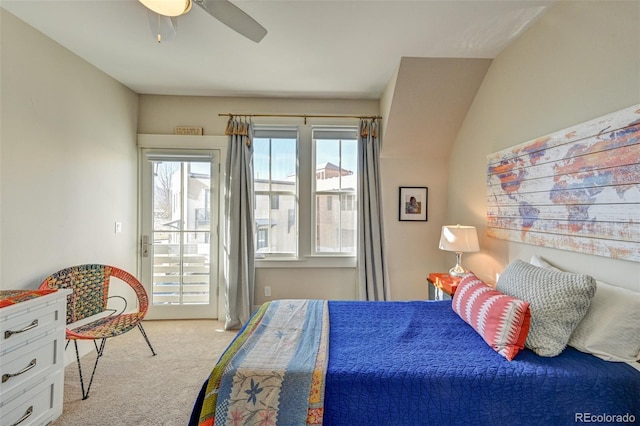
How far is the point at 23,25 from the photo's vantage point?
1.90 metres

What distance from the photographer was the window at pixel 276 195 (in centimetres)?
319

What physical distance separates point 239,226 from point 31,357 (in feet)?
5.89

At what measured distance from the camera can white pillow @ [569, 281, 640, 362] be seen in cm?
118

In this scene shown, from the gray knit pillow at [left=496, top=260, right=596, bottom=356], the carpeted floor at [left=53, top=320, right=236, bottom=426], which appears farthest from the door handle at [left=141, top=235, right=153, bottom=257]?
the gray knit pillow at [left=496, top=260, right=596, bottom=356]

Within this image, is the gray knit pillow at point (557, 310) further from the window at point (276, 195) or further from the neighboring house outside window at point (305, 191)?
the window at point (276, 195)

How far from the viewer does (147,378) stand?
2.09 metres

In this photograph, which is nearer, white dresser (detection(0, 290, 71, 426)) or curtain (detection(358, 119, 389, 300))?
white dresser (detection(0, 290, 71, 426))

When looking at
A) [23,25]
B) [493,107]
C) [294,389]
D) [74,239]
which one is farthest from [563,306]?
[23,25]

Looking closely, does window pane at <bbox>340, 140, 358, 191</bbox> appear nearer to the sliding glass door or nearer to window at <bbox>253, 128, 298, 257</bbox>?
window at <bbox>253, 128, 298, 257</bbox>

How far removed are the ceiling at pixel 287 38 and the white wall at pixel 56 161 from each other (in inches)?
7.8

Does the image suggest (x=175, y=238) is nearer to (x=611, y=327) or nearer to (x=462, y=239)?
(x=462, y=239)

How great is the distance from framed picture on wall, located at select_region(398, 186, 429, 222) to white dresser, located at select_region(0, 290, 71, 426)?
302 centimetres

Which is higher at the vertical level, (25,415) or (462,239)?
(462,239)

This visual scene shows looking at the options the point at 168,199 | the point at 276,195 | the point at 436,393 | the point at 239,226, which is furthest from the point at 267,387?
the point at 168,199
